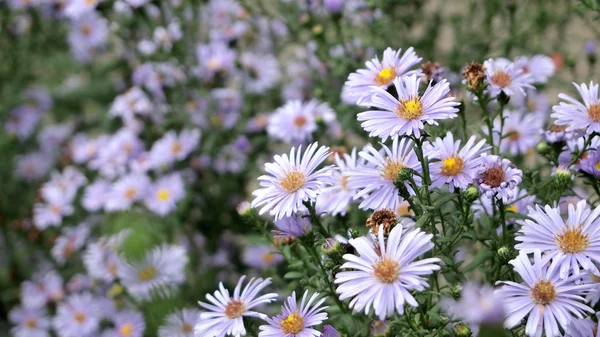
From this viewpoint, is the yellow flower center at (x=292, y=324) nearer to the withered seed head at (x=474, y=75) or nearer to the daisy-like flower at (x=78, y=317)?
the withered seed head at (x=474, y=75)

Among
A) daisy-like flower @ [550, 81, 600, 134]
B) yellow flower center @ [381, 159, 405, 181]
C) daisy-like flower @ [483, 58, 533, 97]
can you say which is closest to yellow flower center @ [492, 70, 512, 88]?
daisy-like flower @ [483, 58, 533, 97]

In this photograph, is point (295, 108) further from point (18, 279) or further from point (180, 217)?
point (18, 279)

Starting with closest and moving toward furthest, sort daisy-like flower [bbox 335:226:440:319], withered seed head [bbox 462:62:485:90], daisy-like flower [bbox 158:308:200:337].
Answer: daisy-like flower [bbox 335:226:440:319] → withered seed head [bbox 462:62:485:90] → daisy-like flower [bbox 158:308:200:337]

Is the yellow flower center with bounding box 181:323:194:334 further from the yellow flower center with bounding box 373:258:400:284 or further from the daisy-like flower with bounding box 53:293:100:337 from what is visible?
the yellow flower center with bounding box 373:258:400:284

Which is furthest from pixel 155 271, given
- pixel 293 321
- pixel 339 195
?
pixel 293 321

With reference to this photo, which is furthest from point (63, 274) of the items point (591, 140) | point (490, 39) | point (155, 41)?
point (591, 140)

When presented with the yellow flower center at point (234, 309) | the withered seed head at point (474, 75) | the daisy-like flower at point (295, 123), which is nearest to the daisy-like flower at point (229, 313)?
the yellow flower center at point (234, 309)
